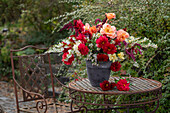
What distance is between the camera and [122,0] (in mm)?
3266

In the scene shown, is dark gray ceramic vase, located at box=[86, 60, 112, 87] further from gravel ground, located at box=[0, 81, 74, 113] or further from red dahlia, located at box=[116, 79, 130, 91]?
gravel ground, located at box=[0, 81, 74, 113]

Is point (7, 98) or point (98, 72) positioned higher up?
point (98, 72)

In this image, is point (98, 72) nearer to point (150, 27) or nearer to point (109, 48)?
point (109, 48)

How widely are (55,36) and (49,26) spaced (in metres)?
0.65

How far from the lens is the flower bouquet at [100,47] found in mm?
1945

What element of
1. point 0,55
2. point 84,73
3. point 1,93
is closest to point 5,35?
point 0,55

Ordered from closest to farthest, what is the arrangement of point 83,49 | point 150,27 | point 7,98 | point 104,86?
point 83,49
point 104,86
point 150,27
point 7,98

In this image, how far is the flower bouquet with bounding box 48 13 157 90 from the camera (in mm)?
1945

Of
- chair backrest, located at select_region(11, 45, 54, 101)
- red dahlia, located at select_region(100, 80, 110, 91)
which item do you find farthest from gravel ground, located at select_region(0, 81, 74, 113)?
red dahlia, located at select_region(100, 80, 110, 91)

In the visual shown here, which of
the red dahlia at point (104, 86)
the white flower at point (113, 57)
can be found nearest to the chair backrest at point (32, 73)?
the red dahlia at point (104, 86)

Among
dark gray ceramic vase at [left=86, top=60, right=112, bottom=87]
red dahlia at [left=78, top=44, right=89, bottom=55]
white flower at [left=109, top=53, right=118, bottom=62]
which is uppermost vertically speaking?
red dahlia at [left=78, top=44, right=89, bottom=55]

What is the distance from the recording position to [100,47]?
6.42 feet

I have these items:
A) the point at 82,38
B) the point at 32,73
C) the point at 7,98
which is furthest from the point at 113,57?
the point at 7,98

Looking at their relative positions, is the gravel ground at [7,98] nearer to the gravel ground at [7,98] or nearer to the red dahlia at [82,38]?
the gravel ground at [7,98]
